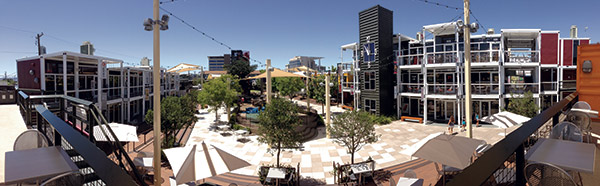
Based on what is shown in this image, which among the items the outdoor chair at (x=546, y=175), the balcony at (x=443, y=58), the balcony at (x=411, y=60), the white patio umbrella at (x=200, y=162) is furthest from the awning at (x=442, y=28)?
the outdoor chair at (x=546, y=175)

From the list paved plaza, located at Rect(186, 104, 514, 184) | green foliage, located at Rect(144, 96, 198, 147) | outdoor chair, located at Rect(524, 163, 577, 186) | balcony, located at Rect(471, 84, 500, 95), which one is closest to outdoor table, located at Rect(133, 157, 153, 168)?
paved plaza, located at Rect(186, 104, 514, 184)

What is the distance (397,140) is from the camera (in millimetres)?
18219

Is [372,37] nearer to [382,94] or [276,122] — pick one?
[382,94]

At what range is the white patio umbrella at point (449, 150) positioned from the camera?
738 centimetres

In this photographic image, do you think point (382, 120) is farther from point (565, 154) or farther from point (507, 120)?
point (565, 154)

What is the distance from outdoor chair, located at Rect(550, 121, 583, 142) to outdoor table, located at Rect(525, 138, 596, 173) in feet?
Result: 2.40

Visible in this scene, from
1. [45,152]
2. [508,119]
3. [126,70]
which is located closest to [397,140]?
[508,119]

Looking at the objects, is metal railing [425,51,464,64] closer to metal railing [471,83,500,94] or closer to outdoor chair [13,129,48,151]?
metal railing [471,83,500,94]

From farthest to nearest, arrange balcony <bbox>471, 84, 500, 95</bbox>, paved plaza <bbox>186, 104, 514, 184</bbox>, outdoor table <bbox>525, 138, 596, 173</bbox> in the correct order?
1. balcony <bbox>471, 84, 500, 95</bbox>
2. paved plaza <bbox>186, 104, 514, 184</bbox>
3. outdoor table <bbox>525, 138, 596, 173</bbox>

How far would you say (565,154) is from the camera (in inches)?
118

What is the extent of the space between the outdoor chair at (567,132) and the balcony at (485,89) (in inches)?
870

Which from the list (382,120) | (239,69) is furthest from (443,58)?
(239,69)

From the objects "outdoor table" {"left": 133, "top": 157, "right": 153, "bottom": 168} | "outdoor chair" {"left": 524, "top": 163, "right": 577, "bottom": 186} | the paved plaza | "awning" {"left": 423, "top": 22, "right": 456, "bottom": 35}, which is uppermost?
"awning" {"left": 423, "top": 22, "right": 456, "bottom": 35}

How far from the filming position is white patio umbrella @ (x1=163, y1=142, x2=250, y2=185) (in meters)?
7.14
